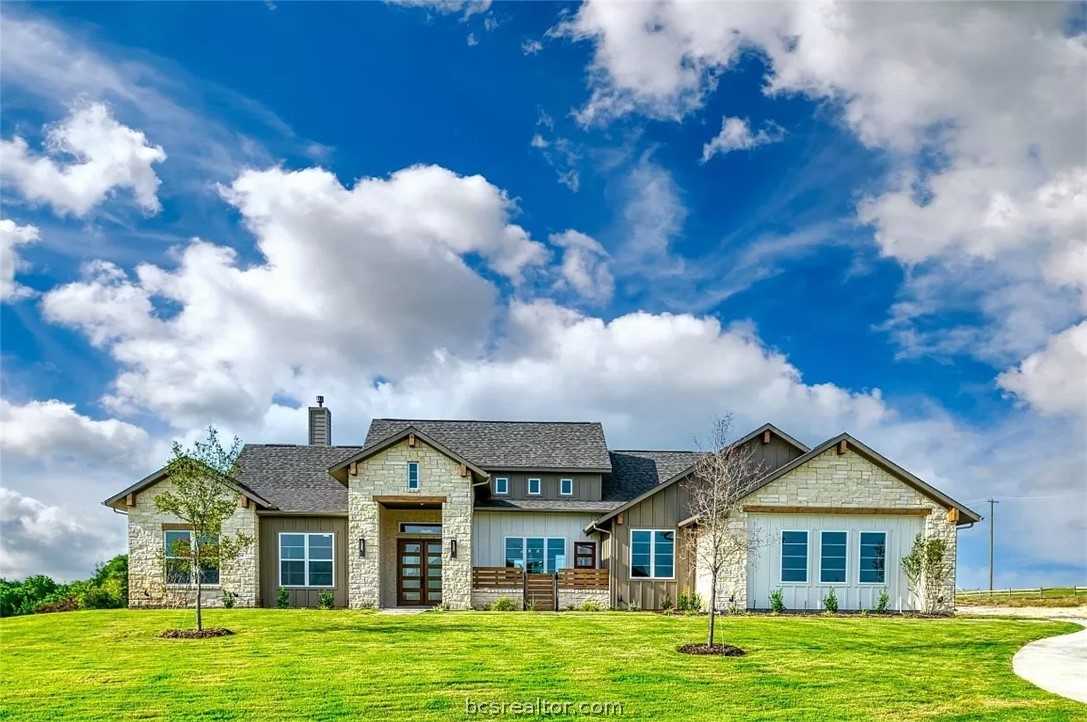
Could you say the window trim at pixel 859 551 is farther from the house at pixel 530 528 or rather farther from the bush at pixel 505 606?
the bush at pixel 505 606

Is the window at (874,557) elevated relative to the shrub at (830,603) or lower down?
elevated

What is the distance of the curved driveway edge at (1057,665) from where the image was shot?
15.8m

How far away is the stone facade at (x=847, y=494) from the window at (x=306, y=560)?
39.9 ft

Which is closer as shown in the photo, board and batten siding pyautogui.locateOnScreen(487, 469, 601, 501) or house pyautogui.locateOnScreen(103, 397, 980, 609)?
house pyautogui.locateOnScreen(103, 397, 980, 609)

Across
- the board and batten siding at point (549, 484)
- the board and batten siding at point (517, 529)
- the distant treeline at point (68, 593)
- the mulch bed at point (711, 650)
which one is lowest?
the distant treeline at point (68, 593)

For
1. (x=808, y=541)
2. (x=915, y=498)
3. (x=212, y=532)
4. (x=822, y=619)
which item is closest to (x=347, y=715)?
(x=212, y=532)

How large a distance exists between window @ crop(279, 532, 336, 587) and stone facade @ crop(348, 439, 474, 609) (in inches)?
59.0

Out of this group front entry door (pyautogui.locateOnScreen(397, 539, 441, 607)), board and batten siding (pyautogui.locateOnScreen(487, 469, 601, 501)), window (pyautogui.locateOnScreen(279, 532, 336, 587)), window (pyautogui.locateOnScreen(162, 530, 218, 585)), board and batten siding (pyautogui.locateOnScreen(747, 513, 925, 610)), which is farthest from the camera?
board and batten siding (pyautogui.locateOnScreen(487, 469, 601, 501))

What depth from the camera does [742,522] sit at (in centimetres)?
2634

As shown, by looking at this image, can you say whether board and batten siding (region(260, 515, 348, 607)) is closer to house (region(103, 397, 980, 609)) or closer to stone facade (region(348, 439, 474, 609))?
house (region(103, 397, 980, 609))

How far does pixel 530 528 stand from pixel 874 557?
36.5 ft

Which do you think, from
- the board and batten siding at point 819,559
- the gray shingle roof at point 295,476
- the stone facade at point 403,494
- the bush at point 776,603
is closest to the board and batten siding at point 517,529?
the stone facade at point 403,494

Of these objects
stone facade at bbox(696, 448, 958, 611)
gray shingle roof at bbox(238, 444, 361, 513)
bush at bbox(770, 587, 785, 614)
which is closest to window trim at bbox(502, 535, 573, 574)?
gray shingle roof at bbox(238, 444, 361, 513)

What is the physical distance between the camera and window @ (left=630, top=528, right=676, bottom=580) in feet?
93.7
